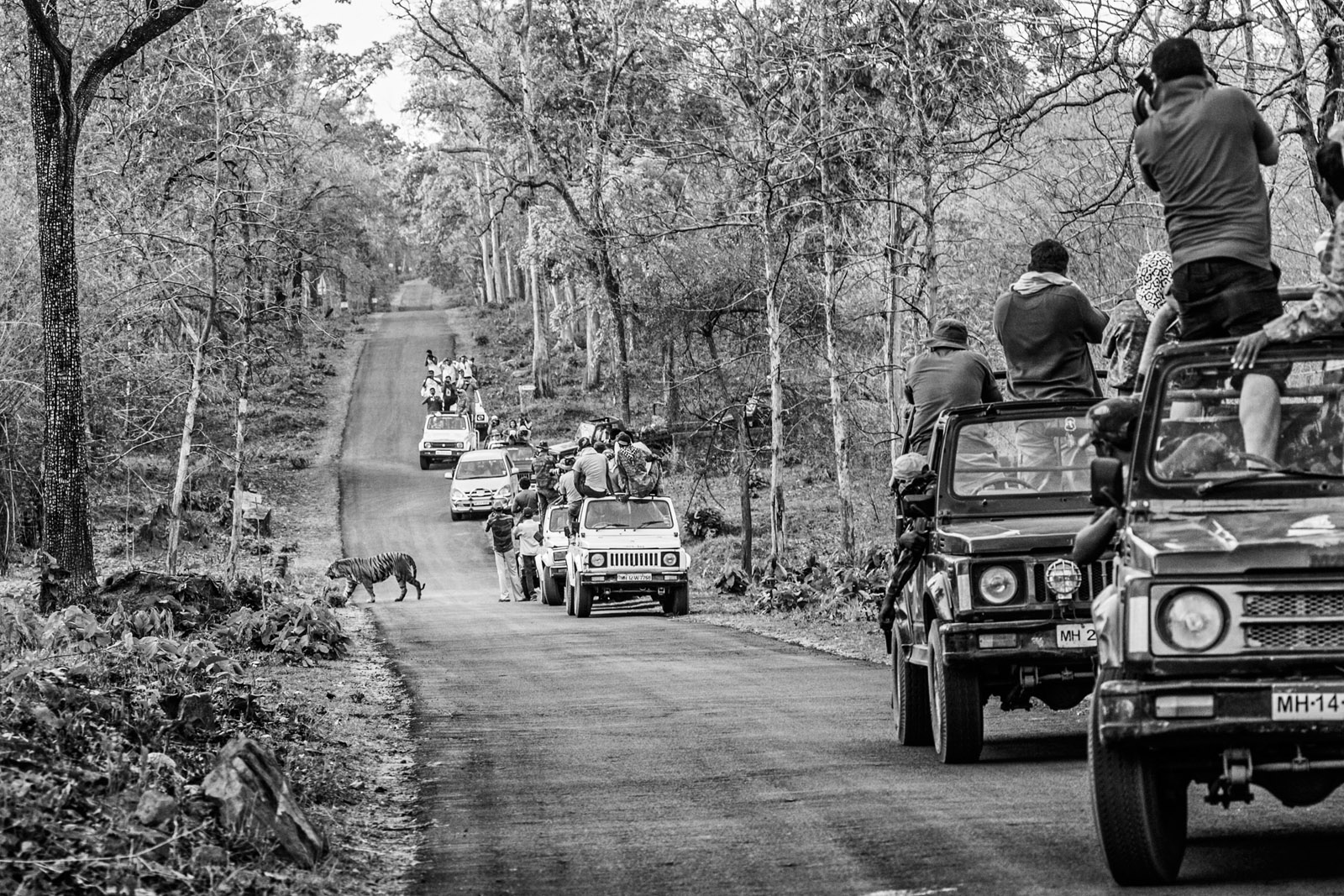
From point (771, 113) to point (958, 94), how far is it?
989 centimetres

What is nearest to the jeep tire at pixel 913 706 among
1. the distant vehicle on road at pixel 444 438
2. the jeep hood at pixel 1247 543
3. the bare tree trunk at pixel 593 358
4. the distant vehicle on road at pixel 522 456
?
the jeep hood at pixel 1247 543

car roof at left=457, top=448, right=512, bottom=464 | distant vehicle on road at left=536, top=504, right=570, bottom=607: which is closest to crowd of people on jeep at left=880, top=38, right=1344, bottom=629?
distant vehicle on road at left=536, top=504, right=570, bottom=607

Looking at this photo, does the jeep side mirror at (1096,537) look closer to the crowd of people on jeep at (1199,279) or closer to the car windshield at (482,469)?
the crowd of people on jeep at (1199,279)

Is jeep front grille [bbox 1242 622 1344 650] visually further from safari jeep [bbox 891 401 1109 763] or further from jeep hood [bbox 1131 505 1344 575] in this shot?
safari jeep [bbox 891 401 1109 763]

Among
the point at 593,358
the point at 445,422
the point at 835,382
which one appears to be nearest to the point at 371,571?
the point at 835,382

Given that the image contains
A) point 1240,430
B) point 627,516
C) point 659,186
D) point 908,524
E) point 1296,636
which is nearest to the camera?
point 1296,636

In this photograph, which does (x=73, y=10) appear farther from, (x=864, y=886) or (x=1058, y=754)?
(x=864, y=886)

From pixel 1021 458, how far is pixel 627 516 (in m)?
16.2

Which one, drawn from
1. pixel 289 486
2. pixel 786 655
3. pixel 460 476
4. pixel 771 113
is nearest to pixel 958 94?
pixel 786 655

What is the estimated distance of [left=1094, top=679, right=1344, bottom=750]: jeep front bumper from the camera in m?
5.65

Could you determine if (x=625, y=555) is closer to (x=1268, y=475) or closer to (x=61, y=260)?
(x=61, y=260)

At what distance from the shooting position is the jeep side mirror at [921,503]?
Answer: 9992mm

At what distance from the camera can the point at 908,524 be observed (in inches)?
420

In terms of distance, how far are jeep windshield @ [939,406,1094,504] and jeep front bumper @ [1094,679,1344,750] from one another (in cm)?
417
